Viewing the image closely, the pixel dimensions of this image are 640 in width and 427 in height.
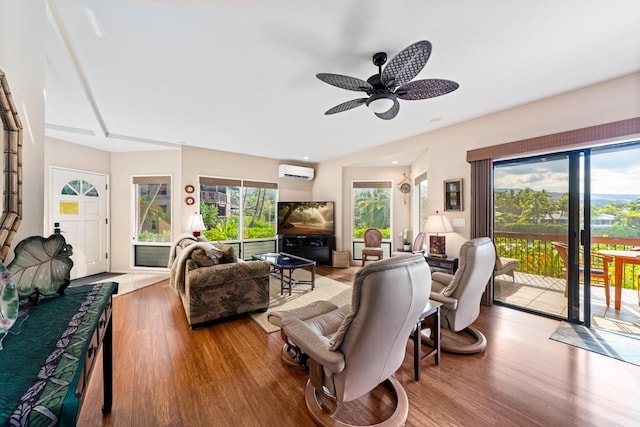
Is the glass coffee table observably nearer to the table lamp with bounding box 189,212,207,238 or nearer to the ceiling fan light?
the table lamp with bounding box 189,212,207,238

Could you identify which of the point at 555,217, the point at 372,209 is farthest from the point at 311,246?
the point at 555,217

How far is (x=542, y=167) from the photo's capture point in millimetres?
3010

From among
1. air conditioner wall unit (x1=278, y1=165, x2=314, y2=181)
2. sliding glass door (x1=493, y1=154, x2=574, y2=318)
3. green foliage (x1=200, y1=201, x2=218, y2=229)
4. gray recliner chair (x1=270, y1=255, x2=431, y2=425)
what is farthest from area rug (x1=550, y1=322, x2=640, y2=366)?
green foliage (x1=200, y1=201, x2=218, y2=229)

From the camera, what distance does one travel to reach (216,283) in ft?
8.96

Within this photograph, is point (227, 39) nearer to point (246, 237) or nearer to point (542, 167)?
point (542, 167)

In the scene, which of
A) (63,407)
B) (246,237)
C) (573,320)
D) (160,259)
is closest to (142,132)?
(160,259)

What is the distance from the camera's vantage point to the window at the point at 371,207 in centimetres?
562

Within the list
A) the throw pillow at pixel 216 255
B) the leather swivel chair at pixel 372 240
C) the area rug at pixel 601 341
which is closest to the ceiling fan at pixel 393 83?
the throw pillow at pixel 216 255

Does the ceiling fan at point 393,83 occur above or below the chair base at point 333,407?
above

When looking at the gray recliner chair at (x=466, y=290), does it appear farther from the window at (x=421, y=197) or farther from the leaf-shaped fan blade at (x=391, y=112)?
the window at (x=421, y=197)

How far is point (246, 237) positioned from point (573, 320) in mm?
5494

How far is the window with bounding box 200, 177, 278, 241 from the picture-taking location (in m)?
5.19

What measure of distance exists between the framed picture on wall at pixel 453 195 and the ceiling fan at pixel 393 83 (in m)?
1.88

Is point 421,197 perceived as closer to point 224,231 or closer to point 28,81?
point 224,231
